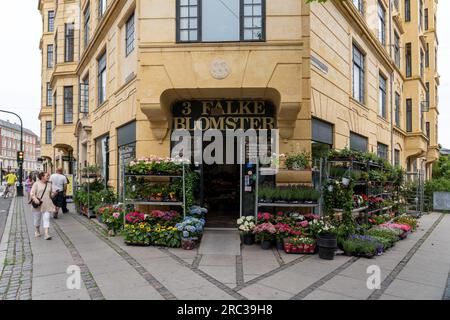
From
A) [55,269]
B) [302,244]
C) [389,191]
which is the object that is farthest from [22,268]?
[389,191]

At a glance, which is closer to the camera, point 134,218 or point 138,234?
point 138,234

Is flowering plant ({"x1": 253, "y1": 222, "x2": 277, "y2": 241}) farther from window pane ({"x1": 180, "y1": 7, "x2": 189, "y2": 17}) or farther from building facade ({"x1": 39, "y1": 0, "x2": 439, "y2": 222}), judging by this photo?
window pane ({"x1": 180, "y1": 7, "x2": 189, "y2": 17})

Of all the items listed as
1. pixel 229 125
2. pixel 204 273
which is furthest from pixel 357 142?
pixel 204 273

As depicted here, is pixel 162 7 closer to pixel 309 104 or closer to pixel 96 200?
pixel 309 104

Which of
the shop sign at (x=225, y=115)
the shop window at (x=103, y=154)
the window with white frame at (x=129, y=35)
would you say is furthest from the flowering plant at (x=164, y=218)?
the shop window at (x=103, y=154)

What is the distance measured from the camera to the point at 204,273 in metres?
6.04

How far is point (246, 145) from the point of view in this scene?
9914 mm

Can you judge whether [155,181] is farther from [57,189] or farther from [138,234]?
[57,189]

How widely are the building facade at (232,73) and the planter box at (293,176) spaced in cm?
60

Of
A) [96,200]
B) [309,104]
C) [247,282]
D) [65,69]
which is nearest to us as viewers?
[247,282]

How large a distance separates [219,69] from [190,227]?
3.98 meters

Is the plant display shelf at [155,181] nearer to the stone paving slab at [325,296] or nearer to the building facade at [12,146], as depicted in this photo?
the stone paving slab at [325,296]

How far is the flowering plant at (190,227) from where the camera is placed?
25.9 ft
